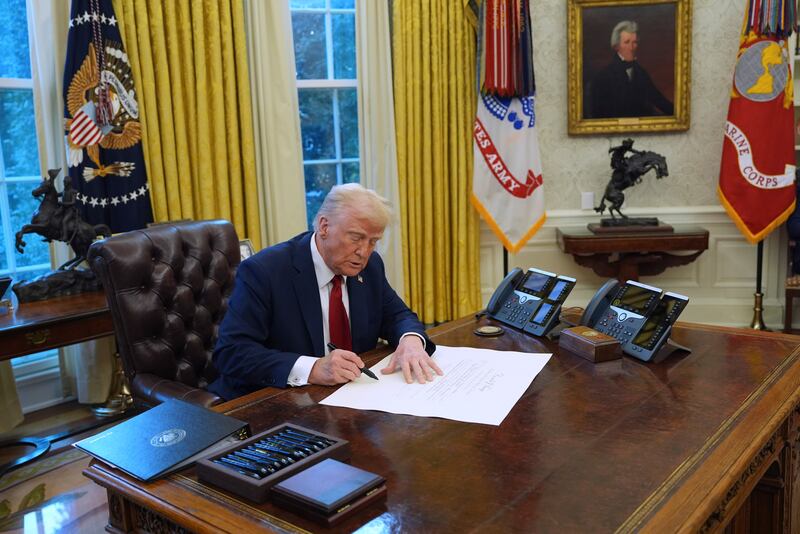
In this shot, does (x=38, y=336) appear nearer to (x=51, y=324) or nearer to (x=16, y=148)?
(x=51, y=324)

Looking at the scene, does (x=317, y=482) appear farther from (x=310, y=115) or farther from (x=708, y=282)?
(x=708, y=282)

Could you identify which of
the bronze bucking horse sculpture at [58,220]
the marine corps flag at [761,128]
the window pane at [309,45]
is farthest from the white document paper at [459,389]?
the marine corps flag at [761,128]

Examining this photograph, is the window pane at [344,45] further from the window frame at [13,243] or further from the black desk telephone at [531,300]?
the black desk telephone at [531,300]

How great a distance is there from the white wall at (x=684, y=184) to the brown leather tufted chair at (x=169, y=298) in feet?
10.2

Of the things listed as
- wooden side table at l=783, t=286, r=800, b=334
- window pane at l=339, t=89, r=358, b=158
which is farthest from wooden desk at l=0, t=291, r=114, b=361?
wooden side table at l=783, t=286, r=800, b=334

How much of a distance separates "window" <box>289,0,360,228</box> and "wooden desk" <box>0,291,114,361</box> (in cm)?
198

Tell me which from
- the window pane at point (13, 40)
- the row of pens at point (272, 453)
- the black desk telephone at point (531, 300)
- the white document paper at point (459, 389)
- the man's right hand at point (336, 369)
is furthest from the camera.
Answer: the window pane at point (13, 40)

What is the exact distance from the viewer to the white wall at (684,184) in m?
5.09

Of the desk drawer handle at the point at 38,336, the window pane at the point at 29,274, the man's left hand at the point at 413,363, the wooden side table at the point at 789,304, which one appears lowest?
the wooden side table at the point at 789,304

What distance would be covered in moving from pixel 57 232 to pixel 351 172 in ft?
7.20

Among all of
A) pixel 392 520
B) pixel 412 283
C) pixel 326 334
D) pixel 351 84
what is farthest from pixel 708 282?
pixel 392 520

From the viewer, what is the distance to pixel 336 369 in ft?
5.83

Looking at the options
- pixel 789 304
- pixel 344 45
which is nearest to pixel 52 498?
pixel 344 45

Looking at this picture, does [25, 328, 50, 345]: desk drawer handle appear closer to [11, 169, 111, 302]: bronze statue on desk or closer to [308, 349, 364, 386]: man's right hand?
[11, 169, 111, 302]: bronze statue on desk
